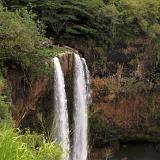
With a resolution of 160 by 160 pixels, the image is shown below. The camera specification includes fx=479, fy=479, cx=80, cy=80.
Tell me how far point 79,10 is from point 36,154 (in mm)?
Result: 17846

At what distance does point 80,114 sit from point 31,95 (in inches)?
196

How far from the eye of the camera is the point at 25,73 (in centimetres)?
1675

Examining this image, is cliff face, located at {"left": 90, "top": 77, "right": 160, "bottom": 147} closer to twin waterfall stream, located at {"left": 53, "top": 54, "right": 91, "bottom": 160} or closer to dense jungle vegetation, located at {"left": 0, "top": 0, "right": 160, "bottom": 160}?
dense jungle vegetation, located at {"left": 0, "top": 0, "right": 160, "bottom": 160}

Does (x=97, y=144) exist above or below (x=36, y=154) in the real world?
below

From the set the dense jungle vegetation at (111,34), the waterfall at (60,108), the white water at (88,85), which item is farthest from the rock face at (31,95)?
the white water at (88,85)

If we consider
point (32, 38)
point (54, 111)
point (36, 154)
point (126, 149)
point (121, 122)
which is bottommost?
point (126, 149)

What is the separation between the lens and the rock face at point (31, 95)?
1655 cm

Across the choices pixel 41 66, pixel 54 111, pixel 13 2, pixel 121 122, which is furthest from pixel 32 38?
pixel 121 122

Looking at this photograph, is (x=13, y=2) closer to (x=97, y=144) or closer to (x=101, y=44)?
(x=101, y=44)

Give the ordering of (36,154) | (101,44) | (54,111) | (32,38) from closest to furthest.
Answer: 1. (36,154)
2. (32,38)
3. (54,111)
4. (101,44)

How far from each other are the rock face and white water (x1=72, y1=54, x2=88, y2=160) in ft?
2.27

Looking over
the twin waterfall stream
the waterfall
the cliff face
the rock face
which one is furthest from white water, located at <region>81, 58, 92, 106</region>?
the waterfall

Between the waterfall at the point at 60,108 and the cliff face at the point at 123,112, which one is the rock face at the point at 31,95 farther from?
the cliff face at the point at 123,112

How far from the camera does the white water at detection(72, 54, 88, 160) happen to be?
21.0m
